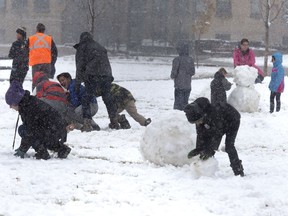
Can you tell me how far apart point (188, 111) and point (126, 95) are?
418 cm

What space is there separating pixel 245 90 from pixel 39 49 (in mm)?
4765

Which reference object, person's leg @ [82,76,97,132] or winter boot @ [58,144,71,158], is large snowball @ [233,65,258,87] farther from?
winter boot @ [58,144,71,158]

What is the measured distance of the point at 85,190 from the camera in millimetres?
5977

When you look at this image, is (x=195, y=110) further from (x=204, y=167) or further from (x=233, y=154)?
(x=233, y=154)

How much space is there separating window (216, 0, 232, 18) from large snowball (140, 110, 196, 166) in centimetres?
4294

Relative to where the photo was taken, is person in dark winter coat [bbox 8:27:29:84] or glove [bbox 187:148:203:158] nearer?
glove [bbox 187:148:203:158]

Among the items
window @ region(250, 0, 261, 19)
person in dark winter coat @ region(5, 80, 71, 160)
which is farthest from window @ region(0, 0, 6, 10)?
person in dark winter coat @ region(5, 80, 71, 160)

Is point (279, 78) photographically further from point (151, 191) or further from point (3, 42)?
point (3, 42)

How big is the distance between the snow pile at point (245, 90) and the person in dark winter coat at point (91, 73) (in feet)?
12.5

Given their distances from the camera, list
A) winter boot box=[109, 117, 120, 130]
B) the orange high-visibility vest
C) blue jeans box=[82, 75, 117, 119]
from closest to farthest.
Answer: blue jeans box=[82, 75, 117, 119] < winter boot box=[109, 117, 120, 130] < the orange high-visibility vest

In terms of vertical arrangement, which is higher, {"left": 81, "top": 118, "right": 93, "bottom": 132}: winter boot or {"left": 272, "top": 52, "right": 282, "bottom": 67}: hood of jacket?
{"left": 272, "top": 52, "right": 282, "bottom": 67}: hood of jacket

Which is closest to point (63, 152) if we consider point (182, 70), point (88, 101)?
point (88, 101)

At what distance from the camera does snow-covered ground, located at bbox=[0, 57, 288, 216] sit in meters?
5.36

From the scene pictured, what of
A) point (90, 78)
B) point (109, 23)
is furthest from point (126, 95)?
point (109, 23)
